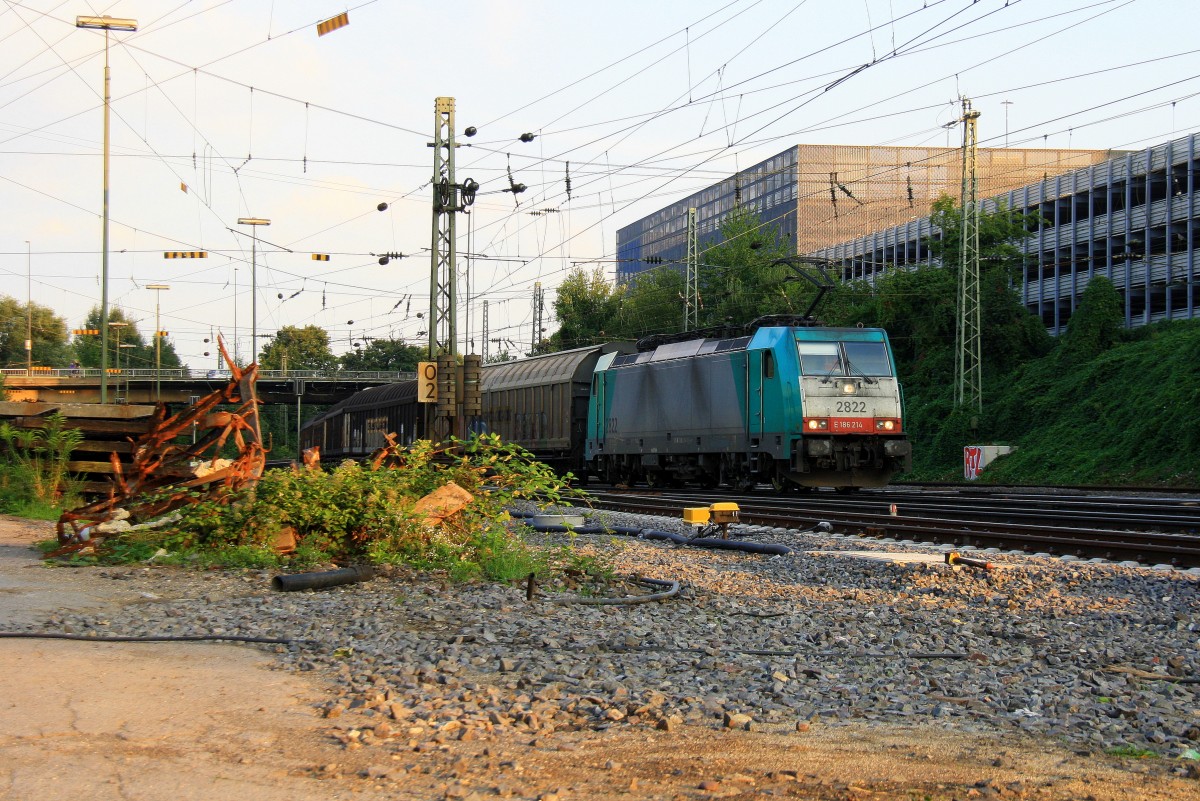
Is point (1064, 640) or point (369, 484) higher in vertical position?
point (369, 484)

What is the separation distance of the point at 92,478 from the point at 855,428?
545 inches

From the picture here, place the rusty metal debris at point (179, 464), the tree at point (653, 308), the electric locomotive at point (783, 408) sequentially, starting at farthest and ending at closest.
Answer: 1. the tree at point (653, 308)
2. the electric locomotive at point (783, 408)
3. the rusty metal debris at point (179, 464)

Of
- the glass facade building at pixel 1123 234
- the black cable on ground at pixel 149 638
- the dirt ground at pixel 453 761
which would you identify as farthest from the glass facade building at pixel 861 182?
the dirt ground at pixel 453 761

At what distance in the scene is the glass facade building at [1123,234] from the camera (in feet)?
143

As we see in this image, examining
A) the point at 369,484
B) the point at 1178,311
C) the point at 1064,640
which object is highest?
the point at 1178,311

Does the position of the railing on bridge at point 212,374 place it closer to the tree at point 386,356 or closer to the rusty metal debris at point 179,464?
the tree at point 386,356

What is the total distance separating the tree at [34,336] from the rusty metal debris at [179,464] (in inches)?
3841

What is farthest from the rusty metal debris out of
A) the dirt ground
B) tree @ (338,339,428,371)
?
tree @ (338,339,428,371)

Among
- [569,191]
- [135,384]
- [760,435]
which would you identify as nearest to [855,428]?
[760,435]

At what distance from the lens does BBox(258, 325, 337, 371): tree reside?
109 m

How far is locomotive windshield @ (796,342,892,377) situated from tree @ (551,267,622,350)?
51.8 meters

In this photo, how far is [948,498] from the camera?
21500mm

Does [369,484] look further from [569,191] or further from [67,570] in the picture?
[569,191]

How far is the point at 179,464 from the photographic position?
1257cm
